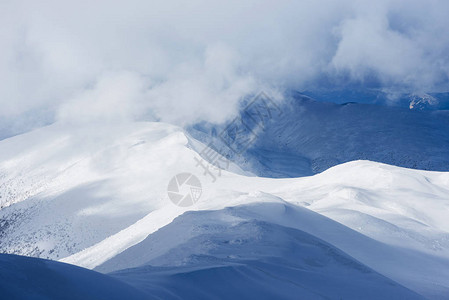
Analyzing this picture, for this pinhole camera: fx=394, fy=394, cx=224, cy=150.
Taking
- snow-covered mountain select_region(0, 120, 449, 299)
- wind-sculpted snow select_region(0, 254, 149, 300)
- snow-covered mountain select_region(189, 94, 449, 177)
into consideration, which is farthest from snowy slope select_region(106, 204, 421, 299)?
snow-covered mountain select_region(189, 94, 449, 177)

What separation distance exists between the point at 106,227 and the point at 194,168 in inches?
426

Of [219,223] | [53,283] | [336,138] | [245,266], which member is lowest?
[53,283]

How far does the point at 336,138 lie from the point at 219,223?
212ft

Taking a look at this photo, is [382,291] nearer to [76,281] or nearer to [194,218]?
[76,281]

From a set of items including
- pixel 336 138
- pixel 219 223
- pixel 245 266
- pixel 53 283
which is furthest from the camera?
pixel 336 138

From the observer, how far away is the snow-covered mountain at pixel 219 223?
6.30 m

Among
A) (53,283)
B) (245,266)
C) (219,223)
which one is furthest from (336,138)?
(53,283)

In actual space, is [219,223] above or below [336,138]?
below

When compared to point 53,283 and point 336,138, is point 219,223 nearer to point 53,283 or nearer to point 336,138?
point 53,283

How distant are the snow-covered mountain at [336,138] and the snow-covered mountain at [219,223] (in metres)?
21.2

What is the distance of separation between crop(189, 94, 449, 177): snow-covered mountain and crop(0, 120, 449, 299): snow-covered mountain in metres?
21.2

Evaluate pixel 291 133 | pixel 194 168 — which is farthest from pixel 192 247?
pixel 291 133

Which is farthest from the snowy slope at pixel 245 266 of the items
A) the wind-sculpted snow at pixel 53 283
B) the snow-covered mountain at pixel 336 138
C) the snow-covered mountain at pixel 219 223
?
the snow-covered mountain at pixel 336 138

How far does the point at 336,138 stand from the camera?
71.0 metres
